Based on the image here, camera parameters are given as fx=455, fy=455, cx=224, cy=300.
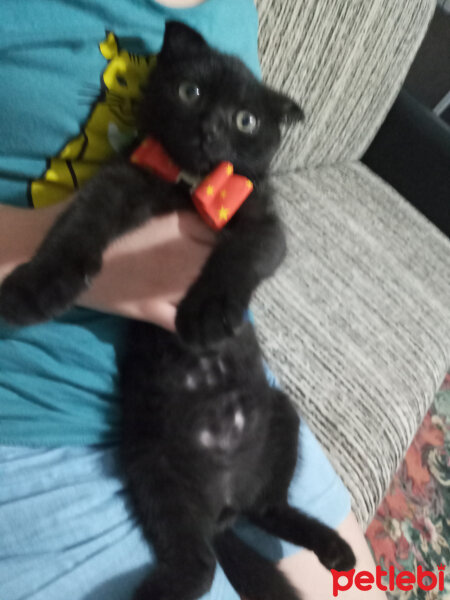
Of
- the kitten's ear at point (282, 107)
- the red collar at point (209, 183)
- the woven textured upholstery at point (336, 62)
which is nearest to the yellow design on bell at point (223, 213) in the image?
the red collar at point (209, 183)

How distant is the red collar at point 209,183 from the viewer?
595 millimetres

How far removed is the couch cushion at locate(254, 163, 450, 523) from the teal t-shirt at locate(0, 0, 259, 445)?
1.53ft

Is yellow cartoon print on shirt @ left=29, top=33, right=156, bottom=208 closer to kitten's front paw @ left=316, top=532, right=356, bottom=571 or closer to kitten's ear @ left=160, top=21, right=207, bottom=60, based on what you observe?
kitten's ear @ left=160, top=21, right=207, bottom=60

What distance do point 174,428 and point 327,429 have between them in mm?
404

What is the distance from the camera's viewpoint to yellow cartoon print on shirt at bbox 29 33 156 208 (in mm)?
646

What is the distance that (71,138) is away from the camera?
64 centimetres

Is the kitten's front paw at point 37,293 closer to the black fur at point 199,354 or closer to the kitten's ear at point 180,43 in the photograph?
the black fur at point 199,354

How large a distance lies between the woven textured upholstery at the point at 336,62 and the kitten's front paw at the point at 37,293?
2.57 feet

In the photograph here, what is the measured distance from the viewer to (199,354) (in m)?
0.67

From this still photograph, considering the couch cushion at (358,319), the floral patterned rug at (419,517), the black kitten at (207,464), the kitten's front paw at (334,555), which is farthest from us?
the floral patterned rug at (419,517)

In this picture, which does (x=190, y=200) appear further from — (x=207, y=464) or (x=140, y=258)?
(x=207, y=464)

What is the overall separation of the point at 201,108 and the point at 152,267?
24cm

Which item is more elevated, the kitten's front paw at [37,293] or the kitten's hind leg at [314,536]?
the kitten's front paw at [37,293]

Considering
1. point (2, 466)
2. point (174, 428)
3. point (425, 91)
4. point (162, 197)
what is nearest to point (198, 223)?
point (162, 197)
